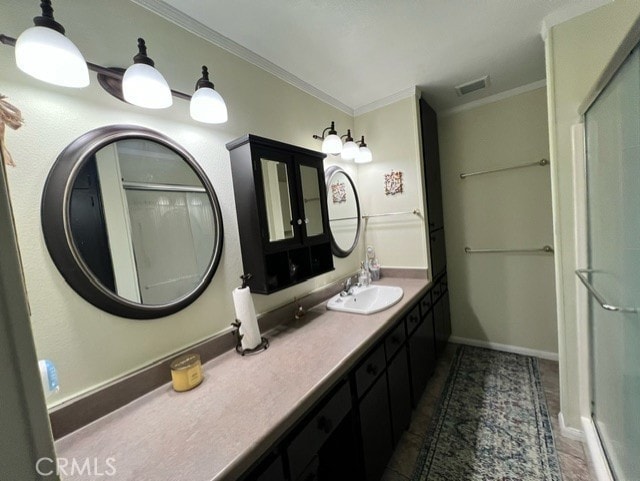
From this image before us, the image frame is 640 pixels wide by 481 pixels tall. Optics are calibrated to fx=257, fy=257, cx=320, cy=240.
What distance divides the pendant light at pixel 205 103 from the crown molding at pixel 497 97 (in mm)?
2255

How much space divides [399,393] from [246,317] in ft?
3.22

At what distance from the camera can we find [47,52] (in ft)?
2.27

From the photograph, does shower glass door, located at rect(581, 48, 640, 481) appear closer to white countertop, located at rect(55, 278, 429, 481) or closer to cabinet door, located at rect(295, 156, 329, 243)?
white countertop, located at rect(55, 278, 429, 481)

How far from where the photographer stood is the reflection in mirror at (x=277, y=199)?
132 centimetres

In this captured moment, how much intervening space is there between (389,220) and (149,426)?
200 centimetres

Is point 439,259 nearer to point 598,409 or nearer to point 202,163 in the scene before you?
point 598,409

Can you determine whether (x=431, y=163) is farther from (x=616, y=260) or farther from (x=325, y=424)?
(x=325, y=424)

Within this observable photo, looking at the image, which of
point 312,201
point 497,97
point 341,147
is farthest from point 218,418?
point 497,97

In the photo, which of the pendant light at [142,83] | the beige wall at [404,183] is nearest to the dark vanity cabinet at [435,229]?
the beige wall at [404,183]

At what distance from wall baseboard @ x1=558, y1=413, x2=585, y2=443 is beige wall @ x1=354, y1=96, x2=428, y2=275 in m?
1.20

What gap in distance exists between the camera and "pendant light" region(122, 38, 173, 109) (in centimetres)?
86

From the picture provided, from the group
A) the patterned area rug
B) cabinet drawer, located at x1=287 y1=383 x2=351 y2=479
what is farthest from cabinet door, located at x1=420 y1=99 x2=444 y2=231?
cabinet drawer, located at x1=287 y1=383 x2=351 y2=479

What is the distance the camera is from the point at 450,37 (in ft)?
4.80

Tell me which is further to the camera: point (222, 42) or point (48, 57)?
point (222, 42)
